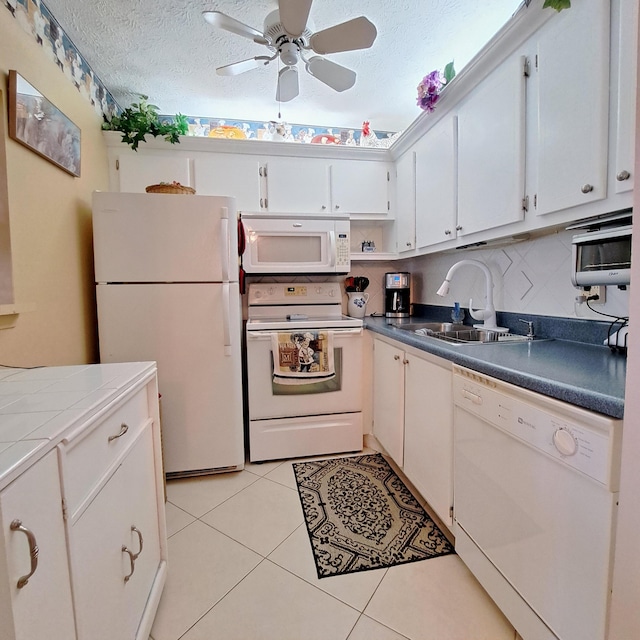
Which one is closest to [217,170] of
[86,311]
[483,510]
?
[86,311]

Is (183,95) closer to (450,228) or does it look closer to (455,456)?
(450,228)

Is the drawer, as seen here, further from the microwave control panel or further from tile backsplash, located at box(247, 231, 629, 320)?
tile backsplash, located at box(247, 231, 629, 320)

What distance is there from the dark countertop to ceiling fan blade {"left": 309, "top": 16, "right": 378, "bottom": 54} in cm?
140

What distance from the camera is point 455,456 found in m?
1.32

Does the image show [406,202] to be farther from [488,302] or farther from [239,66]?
[239,66]

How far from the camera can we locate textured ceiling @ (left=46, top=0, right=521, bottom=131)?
162 cm

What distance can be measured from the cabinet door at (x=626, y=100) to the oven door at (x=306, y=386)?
148 centimetres

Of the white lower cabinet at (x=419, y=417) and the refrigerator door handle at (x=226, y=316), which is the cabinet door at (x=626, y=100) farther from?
the refrigerator door handle at (x=226, y=316)

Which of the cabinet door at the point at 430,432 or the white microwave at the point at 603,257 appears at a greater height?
the white microwave at the point at 603,257

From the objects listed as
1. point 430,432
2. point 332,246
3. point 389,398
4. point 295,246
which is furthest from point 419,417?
point 295,246

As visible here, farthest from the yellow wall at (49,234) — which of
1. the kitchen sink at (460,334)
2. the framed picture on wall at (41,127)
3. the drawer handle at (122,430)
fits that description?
the kitchen sink at (460,334)

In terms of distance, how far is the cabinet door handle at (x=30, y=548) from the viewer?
49cm

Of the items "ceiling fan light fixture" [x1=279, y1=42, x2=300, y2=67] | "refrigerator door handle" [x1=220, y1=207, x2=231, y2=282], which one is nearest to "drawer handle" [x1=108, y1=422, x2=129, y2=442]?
"refrigerator door handle" [x1=220, y1=207, x2=231, y2=282]

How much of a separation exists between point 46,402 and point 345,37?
1.81 meters
